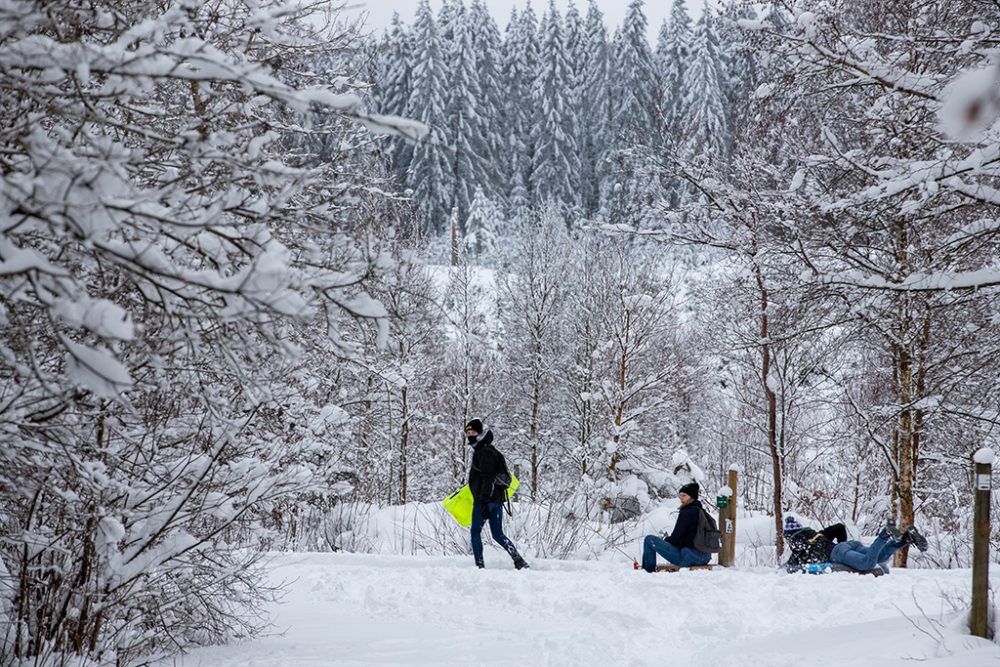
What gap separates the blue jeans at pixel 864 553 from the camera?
7949 millimetres

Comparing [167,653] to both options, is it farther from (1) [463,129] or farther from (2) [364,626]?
(1) [463,129]

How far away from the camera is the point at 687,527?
8656mm

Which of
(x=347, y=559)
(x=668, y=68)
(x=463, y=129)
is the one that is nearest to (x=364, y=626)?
(x=347, y=559)

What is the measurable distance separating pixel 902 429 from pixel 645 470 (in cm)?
985

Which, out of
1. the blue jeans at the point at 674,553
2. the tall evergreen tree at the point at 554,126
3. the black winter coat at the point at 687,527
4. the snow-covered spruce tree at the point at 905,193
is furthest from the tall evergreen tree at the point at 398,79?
the blue jeans at the point at 674,553

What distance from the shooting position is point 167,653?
4863 mm

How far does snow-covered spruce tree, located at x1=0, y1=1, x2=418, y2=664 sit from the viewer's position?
2.04 m

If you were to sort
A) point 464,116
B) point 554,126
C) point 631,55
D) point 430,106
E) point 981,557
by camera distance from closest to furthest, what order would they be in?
point 981,557, point 430,106, point 464,116, point 631,55, point 554,126

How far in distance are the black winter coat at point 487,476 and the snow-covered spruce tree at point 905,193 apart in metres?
3.94

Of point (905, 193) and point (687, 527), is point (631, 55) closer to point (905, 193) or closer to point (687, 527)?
point (687, 527)

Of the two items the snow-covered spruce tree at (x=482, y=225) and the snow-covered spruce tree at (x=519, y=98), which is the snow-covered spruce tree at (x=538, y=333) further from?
the snow-covered spruce tree at (x=519, y=98)

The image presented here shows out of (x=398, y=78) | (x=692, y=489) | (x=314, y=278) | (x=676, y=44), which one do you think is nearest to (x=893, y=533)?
(x=692, y=489)

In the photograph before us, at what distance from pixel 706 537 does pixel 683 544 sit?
0.28 m

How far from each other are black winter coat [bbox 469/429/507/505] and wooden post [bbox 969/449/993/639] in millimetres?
4856
